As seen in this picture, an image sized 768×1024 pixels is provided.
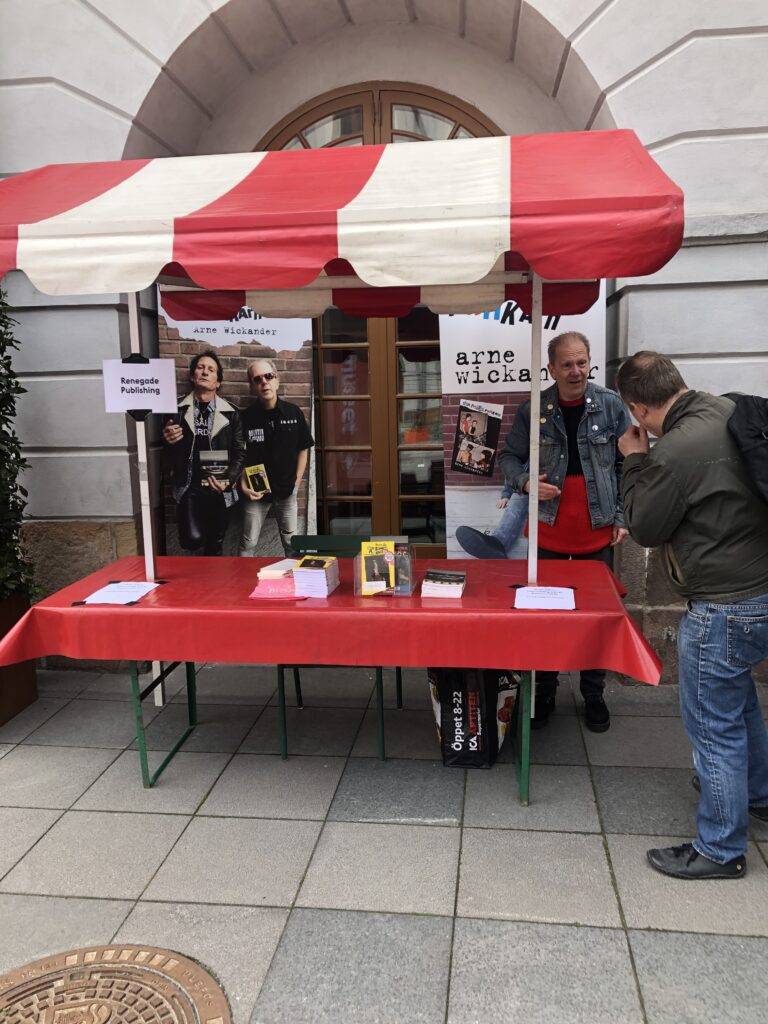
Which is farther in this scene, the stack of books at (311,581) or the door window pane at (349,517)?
the door window pane at (349,517)

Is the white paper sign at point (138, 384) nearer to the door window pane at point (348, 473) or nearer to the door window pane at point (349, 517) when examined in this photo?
the door window pane at point (348, 473)

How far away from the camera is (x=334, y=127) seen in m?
5.91

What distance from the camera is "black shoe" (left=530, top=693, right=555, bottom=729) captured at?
450 cm

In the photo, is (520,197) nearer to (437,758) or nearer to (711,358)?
(711,358)

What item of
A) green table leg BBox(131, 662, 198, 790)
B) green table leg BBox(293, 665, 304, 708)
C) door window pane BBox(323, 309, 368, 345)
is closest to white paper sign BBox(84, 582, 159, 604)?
green table leg BBox(131, 662, 198, 790)

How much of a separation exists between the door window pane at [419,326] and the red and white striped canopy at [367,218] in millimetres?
1941

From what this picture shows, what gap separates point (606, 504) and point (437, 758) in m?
1.74

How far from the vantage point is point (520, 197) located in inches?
124

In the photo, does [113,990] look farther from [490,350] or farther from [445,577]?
[490,350]

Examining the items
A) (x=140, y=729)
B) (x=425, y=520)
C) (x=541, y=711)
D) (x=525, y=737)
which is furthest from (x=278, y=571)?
(x=425, y=520)

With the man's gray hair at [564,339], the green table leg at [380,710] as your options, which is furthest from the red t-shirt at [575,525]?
the green table leg at [380,710]

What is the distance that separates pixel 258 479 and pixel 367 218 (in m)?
2.94

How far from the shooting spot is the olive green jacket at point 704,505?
2.87 meters

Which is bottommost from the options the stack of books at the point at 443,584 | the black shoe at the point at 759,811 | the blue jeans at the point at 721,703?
the black shoe at the point at 759,811
